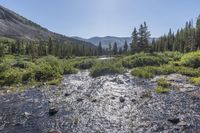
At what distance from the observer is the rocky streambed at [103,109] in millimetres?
17625

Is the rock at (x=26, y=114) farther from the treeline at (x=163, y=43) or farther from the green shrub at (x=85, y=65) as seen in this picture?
the treeline at (x=163, y=43)

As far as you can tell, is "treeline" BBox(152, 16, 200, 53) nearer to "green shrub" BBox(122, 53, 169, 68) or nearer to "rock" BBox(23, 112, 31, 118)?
"green shrub" BBox(122, 53, 169, 68)

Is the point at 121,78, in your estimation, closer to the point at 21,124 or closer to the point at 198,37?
the point at 21,124

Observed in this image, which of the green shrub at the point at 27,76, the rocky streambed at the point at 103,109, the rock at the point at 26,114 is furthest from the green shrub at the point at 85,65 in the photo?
the rock at the point at 26,114

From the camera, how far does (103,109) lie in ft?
70.2

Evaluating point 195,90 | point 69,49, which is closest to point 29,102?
point 195,90

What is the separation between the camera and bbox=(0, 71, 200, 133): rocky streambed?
57.8 feet

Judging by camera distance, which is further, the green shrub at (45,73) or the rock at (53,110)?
the green shrub at (45,73)

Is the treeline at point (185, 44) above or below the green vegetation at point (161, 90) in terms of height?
above

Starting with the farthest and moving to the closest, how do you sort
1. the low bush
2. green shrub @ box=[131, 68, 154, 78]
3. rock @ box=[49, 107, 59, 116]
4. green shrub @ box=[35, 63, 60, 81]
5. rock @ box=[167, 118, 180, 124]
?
green shrub @ box=[35, 63, 60, 81] → the low bush → green shrub @ box=[131, 68, 154, 78] → rock @ box=[49, 107, 59, 116] → rock @ box=[167, 118, 180, 124]

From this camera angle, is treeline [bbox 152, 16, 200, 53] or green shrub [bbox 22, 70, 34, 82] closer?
green shrub [bbox 22, 70, 34, 82]

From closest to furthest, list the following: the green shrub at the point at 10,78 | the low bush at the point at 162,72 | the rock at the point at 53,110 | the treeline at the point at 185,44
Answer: the rock at the point at 53,110
the low bush at the point at 162,72
the green shrub at the point at 10,78
the treeline at the point at 185,44

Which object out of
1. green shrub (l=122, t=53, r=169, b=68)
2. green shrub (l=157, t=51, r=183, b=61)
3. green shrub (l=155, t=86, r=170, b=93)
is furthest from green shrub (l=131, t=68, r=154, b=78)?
green shrub (l=157, t=51, r=183, b=61)

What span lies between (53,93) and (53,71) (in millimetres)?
11486
